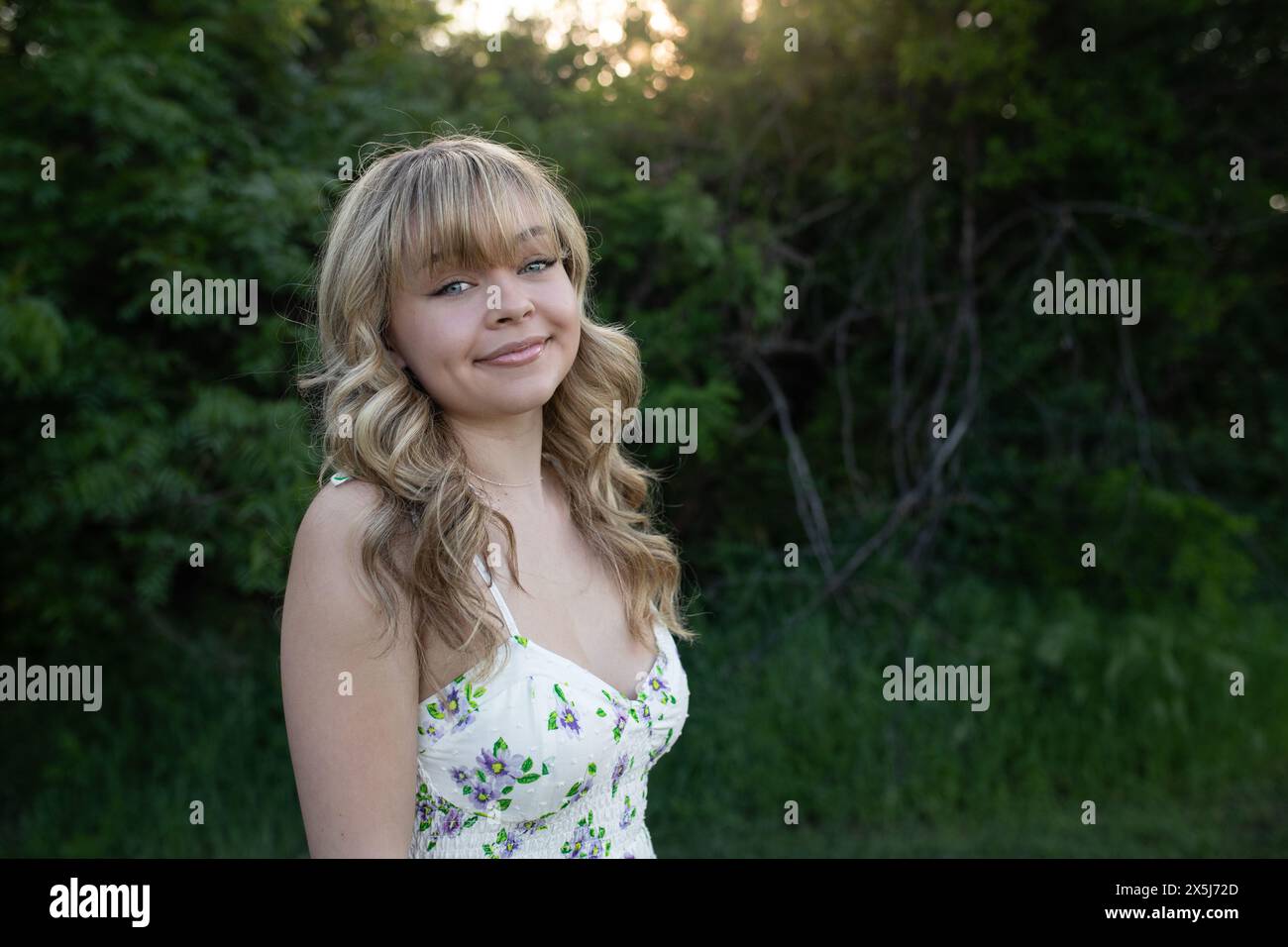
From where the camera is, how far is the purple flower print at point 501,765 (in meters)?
1.61

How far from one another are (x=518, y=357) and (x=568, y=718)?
1.91 ft

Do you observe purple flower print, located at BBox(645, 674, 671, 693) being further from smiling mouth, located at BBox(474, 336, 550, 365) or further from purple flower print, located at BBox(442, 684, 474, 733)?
smiling mouth, located at BBox(474, 336, 550, 365)

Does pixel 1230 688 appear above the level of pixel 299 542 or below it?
below

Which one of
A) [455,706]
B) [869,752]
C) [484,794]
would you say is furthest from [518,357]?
[869,752]

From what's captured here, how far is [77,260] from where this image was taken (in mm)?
4031

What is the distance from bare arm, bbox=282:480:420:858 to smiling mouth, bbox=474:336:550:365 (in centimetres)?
35

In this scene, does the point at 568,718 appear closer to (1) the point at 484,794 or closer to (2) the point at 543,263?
(1) the point at 484,794

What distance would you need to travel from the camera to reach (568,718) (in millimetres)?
1646

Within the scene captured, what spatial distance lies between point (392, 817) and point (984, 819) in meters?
3.51

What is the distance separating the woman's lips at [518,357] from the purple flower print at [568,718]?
55 centimetres

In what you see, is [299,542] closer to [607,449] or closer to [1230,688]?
[607,449]
